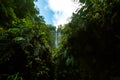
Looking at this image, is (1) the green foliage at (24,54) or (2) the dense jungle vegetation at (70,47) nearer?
(2) the dense jungle vegetation at (70,47)

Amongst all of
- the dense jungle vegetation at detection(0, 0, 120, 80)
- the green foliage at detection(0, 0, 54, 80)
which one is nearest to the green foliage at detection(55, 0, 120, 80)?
the dense jungle vegetation at detection(0, 0, 120, 80)

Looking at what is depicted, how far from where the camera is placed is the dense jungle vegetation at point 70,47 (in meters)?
4.20

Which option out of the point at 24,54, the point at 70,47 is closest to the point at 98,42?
the point at 70,47

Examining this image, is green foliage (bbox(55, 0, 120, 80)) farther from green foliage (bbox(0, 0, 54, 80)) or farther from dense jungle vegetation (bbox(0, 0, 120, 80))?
green foliage (bbox(0, 0, 54, 80))

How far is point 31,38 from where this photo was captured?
6543mm

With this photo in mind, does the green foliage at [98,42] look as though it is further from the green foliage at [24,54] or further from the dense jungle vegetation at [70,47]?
the green foliage at [24,54]

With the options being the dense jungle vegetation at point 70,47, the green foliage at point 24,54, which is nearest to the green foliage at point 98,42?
the dense jungle vegetation at point 70,47

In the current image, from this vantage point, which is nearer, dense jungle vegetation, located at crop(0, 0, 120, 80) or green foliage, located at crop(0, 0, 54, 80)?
dense jungle vegetation, located at crop(0, 0, 120, 80)

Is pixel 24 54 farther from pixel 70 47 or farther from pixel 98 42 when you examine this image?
Answer: pixel 98 42

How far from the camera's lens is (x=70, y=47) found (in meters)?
4.79

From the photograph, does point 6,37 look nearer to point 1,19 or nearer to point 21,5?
point 1,19

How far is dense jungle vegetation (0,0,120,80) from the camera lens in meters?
4.20

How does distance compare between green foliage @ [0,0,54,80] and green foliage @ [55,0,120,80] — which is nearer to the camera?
green foliage @ [55,0,120,80]

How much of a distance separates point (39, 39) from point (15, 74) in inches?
56.7
